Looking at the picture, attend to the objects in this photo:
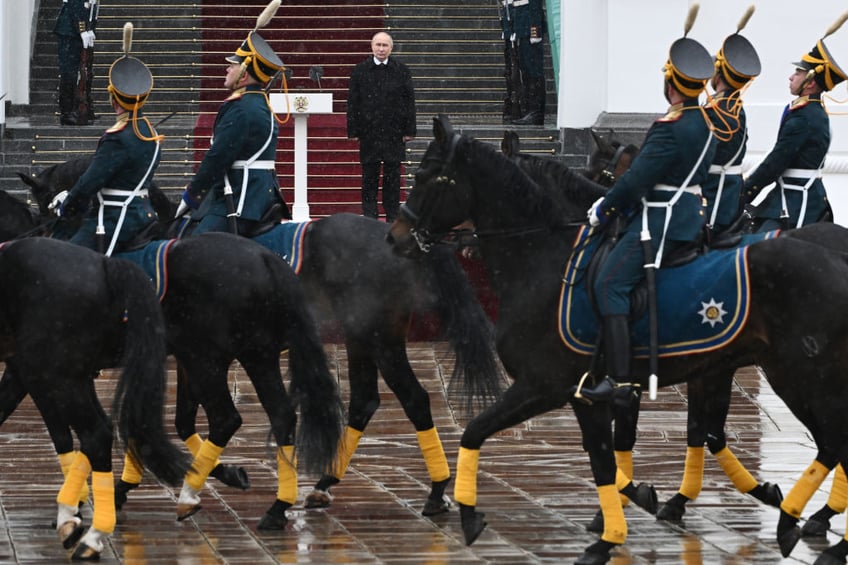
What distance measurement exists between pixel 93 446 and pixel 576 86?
1168 cm

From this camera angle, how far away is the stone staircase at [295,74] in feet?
60.3

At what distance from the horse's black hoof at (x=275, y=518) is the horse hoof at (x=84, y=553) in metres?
1.02

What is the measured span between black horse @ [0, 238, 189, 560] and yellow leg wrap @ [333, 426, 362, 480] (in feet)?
4.01

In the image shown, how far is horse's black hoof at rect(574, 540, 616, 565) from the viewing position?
7707 millimetres

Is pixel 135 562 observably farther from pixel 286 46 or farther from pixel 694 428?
pixel 286 46

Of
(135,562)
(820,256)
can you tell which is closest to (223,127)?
(135,562)

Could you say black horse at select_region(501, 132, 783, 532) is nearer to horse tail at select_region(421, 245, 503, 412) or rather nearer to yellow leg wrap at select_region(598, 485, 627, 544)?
horse tail at select_region(421, 245, 503, 412)

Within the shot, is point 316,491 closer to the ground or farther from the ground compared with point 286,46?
closer to the ground

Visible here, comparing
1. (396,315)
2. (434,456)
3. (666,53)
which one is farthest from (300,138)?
(434,456)

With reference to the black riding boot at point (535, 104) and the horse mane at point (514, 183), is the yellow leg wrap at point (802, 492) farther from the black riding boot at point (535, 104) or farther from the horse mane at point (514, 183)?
the black riding boot at point (535, 104)

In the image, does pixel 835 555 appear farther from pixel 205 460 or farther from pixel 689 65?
pixel 205 460

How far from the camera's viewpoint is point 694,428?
923cm

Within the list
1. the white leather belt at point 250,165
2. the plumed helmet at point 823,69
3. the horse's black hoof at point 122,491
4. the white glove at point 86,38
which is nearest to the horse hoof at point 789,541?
the plumed helmet at point 823,69

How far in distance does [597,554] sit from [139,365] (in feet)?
7.77
